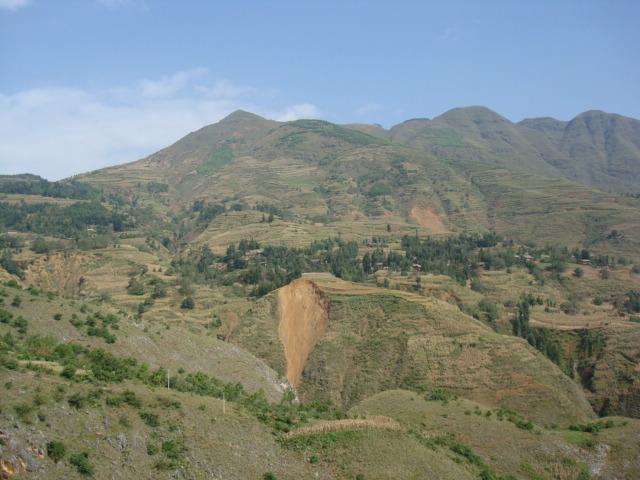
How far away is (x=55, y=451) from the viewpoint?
22.6m

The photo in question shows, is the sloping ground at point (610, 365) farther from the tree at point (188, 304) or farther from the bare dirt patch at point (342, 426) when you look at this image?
the tree at point (188, 304)

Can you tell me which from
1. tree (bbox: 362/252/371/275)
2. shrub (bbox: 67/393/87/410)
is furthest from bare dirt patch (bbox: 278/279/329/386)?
tree (bbox: 362/252/371/275)

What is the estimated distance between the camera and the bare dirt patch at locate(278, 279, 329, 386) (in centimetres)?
6349

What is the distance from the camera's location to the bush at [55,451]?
73.8ft

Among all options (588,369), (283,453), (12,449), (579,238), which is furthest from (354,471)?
(579,238)

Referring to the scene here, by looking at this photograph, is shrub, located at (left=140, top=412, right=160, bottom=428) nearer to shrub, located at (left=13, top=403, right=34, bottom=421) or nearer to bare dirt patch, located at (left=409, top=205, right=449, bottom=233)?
shrub, located at (left=13, top=403, right=34, bottom=421)

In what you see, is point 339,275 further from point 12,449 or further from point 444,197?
point 444,197

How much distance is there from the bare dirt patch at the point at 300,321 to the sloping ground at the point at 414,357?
96 centimetres

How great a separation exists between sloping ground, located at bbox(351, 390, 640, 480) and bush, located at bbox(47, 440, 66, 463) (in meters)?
22.6

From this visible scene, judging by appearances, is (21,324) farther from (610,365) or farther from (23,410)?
(610,365)

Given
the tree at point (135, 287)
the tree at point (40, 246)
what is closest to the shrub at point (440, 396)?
the tree at point (135, 287)

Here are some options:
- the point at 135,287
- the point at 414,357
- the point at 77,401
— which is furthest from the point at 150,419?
the point at 135,287

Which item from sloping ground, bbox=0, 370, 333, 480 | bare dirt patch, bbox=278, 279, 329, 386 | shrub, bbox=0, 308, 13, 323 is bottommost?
bare dirt patch, bbox=278, 279, 329, 386

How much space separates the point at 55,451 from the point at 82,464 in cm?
103
